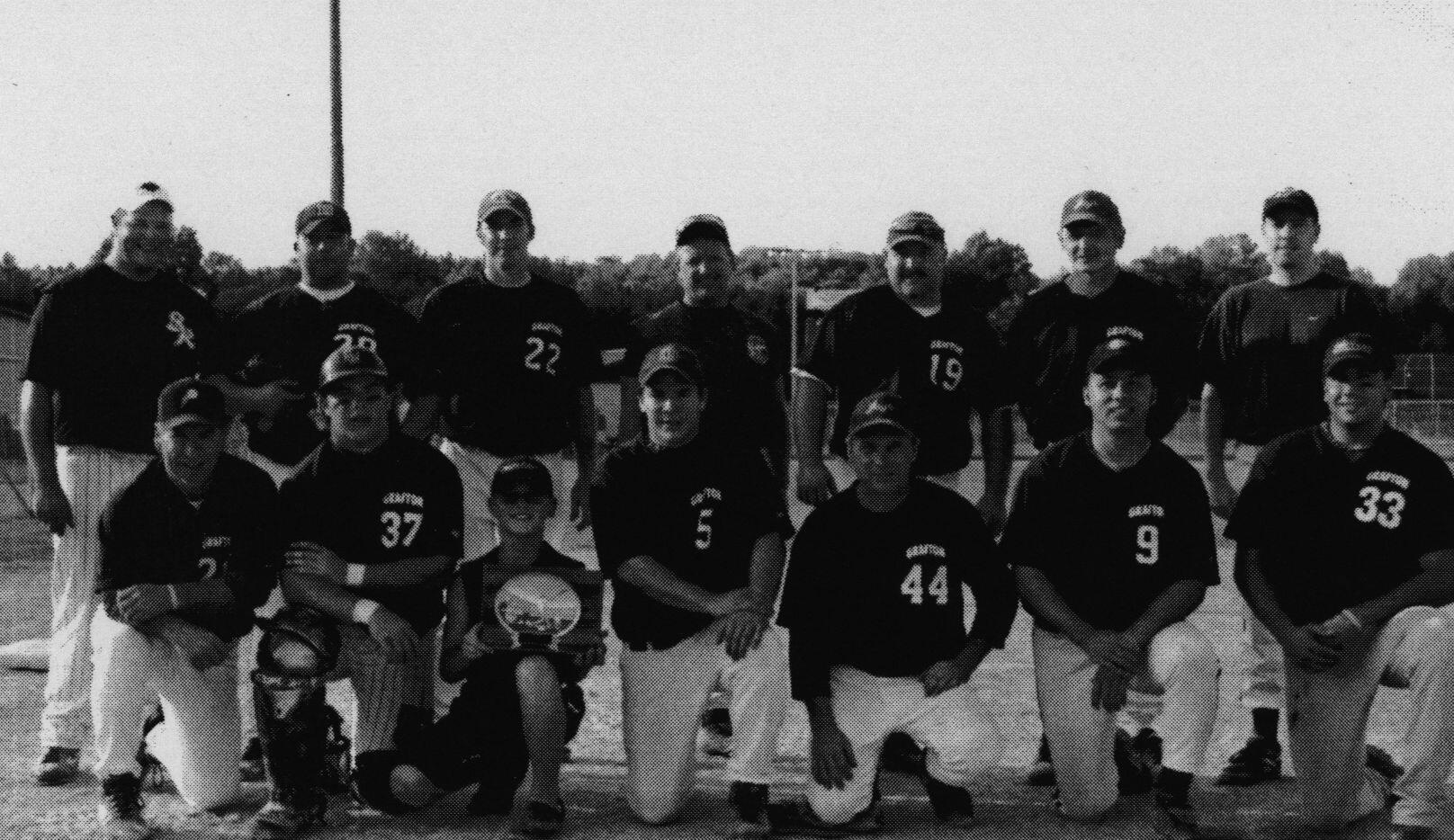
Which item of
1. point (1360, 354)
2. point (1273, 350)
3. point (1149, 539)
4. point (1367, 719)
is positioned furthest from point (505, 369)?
point (1367, 719)

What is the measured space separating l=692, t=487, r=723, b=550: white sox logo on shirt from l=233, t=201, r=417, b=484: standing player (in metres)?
1.44

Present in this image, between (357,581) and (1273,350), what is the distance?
372 cm

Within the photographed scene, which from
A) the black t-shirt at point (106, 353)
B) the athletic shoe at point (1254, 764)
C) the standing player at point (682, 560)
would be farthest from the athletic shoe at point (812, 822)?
the black t-shirt at point (106, 353)

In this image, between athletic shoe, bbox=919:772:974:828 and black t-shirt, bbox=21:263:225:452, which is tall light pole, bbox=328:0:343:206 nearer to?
black t-shirt, bbox=21:263:225:452

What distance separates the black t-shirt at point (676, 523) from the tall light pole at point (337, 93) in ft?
36.7

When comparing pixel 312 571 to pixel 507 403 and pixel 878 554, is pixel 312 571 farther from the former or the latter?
pixel 878 554

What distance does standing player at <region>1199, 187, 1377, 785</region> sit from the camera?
598cm

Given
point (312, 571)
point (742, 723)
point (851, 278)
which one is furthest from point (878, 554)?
point (851, 278)

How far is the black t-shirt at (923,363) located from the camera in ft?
19.9

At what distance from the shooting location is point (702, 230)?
6297mm

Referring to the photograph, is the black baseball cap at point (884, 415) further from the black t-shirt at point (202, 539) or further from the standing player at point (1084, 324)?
the black t-shirt at point (202, 539)

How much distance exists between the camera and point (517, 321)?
6180 mm

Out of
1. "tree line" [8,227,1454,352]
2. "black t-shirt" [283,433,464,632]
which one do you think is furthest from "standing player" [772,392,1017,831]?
"tree line" [8,227,1454,352]

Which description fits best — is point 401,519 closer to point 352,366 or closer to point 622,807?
point 352,366
